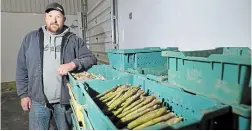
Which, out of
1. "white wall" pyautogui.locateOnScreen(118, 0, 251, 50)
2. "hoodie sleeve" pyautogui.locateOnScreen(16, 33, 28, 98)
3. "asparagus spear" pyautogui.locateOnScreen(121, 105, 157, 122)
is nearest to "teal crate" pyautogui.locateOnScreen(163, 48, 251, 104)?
"asparagus spear" pyautogui.locateOnScreen(121, 105, 157, 122)

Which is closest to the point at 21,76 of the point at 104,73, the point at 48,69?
the point at 48,69

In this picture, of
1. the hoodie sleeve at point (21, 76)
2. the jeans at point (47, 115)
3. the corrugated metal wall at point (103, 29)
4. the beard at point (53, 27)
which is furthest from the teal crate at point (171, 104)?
the corrugated metal wall at point (103, 29)

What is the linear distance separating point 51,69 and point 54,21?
0.49 meters

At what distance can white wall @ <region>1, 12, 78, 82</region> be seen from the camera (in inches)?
247

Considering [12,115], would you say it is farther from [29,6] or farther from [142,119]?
[29,6]

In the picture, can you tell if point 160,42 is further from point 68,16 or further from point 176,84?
point 68,16

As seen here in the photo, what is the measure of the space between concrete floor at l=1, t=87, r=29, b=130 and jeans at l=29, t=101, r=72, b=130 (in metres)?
1.57

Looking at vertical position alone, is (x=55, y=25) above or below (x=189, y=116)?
above

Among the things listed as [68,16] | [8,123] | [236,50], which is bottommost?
[8,123]

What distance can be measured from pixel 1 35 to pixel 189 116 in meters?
6.97

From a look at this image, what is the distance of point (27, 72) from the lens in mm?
2004

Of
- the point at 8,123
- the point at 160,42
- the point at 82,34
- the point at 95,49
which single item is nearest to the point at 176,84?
the point at 160,42

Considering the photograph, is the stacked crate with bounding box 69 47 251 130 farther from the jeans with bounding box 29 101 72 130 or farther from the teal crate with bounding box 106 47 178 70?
the jeans with bounding box 29 101 72 130

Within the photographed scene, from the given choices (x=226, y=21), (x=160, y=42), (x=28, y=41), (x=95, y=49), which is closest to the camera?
(x=226, y=21)
